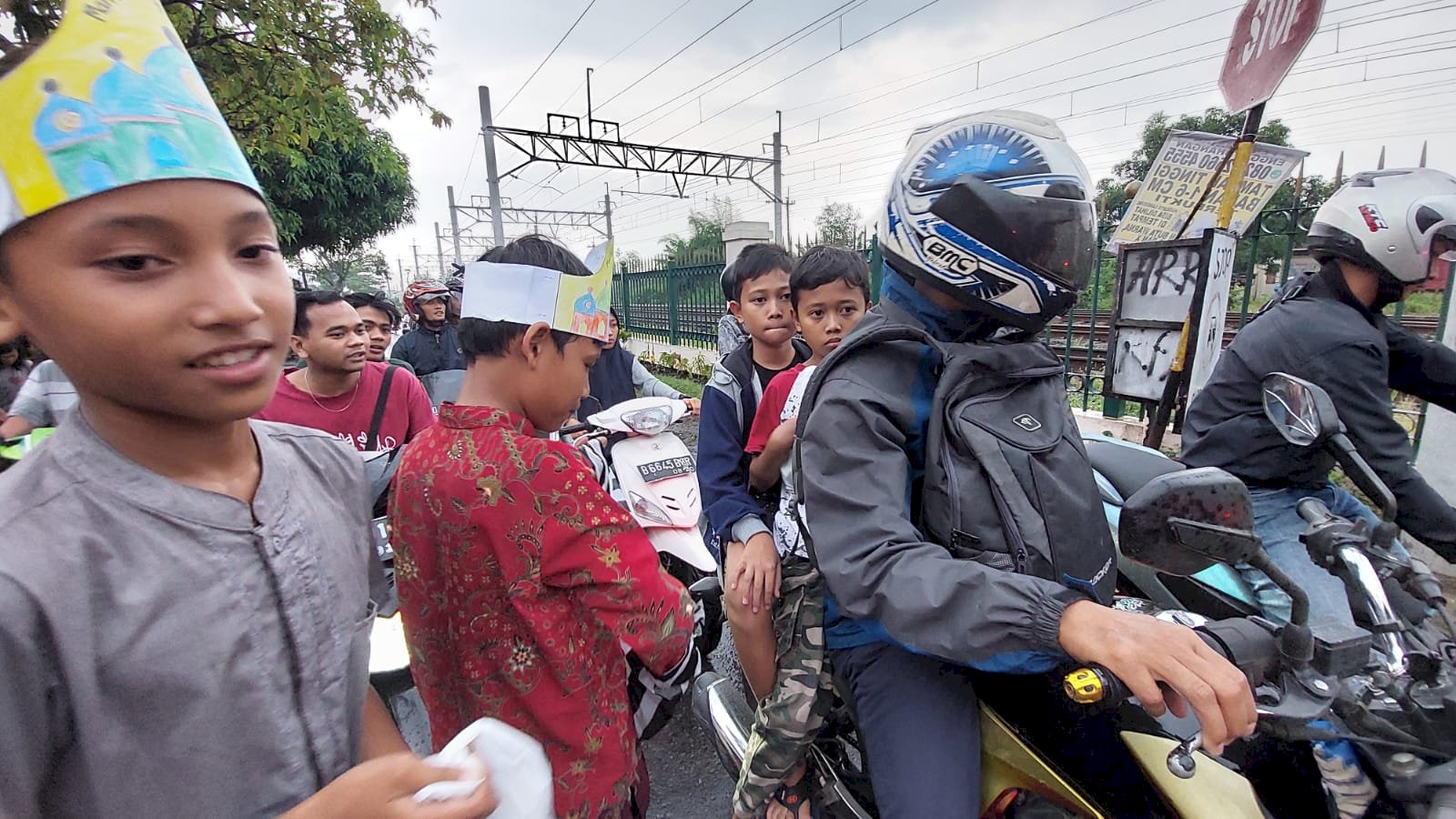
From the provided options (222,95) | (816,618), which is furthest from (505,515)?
(222,95)

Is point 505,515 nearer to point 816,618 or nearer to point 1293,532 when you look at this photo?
point 816,618

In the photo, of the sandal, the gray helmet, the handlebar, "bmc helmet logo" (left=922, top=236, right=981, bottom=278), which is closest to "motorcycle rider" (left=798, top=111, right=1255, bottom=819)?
"bmc helmet logo" (left=922, top=236, right=981, bottom=278)

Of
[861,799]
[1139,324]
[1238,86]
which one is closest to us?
[861,799]

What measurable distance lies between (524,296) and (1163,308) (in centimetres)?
412

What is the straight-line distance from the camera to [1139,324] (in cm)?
429

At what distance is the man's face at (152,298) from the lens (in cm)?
72

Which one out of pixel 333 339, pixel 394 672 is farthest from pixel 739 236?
pixel 394 672

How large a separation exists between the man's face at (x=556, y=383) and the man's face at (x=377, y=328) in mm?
2953

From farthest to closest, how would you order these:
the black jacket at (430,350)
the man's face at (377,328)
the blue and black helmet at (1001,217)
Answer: the black jacket at (430,350) < the man's face at (377,328) < the blue and black helmet at (1001,217)

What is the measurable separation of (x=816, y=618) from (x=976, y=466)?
725 millimetres

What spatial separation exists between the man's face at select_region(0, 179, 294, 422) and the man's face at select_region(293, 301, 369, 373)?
245 centimetres

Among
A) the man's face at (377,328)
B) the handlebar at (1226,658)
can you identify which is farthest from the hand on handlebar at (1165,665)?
the man's face at (377,328)

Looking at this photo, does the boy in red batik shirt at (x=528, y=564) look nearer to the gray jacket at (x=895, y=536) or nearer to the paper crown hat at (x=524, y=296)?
the paper crown hat at (x=524, y=296)

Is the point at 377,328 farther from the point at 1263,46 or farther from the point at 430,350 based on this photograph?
the point at 1263,46
